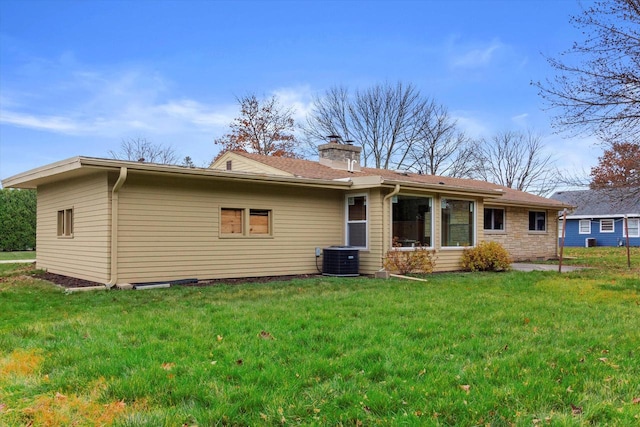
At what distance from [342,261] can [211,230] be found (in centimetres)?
318

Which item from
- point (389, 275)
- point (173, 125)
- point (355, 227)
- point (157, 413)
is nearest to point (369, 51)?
point (355, 227)

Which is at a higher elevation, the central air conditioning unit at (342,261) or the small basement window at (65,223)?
the small basement window at (65,223)

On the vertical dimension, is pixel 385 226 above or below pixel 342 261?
above

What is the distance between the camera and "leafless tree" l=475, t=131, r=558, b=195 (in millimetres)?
36438

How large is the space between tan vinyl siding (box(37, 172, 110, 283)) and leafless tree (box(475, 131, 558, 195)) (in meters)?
30.5

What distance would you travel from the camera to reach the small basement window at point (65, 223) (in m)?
11.5

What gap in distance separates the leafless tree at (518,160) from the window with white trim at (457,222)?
23.7 metres

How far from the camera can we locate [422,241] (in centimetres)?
1268

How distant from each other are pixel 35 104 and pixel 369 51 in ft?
45.8

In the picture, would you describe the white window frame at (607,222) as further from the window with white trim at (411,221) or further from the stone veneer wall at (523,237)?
the window with white trim at (411,221)

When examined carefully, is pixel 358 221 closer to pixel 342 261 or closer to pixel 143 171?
pixel 342 261

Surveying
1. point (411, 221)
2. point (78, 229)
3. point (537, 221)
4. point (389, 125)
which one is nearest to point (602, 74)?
point (411, 221)

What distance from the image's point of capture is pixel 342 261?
11617 mm

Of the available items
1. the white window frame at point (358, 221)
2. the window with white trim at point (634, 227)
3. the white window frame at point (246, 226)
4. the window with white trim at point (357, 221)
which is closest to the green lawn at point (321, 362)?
the white window frame at point (246, 226)
